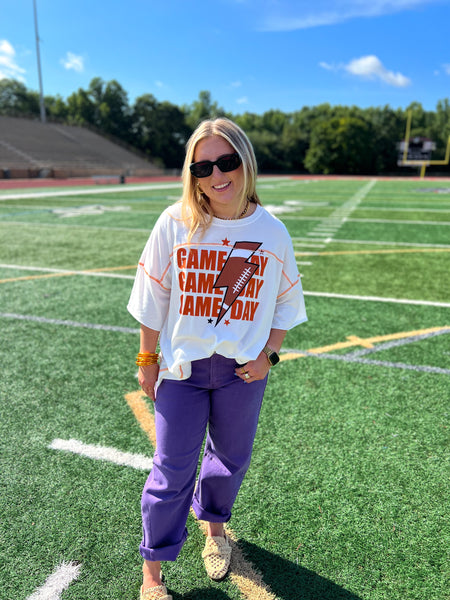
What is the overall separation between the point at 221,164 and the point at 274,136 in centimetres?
7935

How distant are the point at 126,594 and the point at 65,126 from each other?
213 ft

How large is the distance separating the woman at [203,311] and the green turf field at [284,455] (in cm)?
48

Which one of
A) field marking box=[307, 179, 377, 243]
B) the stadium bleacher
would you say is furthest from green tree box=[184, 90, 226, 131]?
field marking box=[307, 179, 377, 243]

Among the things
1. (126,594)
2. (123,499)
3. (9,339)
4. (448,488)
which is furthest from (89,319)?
(448,488)

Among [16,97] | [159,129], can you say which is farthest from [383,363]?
[16,97]

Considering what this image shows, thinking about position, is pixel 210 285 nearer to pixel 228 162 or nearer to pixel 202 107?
pixel 228 162

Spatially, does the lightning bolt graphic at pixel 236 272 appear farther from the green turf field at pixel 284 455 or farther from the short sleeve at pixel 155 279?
the green turf field at pixel 284 455

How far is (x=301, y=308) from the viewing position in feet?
6.00

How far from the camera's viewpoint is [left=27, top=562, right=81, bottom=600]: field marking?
1.78m

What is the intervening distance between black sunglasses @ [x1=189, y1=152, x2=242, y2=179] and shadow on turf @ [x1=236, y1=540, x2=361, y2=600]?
1641 mm

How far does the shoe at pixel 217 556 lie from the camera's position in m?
1.87

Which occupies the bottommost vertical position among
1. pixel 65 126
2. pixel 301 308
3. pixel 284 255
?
pixel 301 308

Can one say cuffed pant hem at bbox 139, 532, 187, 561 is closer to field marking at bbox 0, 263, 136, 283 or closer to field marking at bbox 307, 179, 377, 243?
field marking at bbox 0, 263, 136, 283

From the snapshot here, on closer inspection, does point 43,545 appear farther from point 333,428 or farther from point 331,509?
point 333,428
